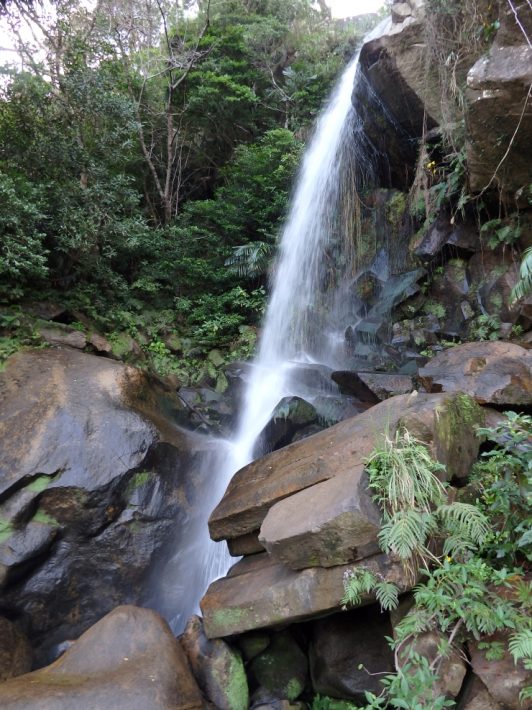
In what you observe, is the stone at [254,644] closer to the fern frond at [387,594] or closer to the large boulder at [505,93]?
the fern frond at [387,594]

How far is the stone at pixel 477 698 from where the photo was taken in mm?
3053

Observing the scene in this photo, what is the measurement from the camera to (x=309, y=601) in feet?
12.3

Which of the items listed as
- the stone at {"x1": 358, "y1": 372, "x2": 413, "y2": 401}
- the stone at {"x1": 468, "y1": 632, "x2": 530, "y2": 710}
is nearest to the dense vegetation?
the stone at {"x1": 358, "y1": 372, "x2": 413, "y2": 401}

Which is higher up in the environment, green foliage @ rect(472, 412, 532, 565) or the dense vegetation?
the dense vegetation

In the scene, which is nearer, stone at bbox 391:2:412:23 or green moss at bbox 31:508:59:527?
green moss at bbox 31:508:59:527

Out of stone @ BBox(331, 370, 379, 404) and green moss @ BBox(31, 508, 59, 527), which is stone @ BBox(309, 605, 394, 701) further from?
stone @ BBox(331, 370, 379, 404)

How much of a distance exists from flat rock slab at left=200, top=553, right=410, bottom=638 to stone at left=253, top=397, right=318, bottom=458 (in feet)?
7.70

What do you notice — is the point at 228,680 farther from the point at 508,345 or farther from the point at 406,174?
the point at 406,174

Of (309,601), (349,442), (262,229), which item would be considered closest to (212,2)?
(262,229)

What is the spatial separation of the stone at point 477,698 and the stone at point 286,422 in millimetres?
4091

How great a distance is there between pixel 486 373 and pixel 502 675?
3.44 m

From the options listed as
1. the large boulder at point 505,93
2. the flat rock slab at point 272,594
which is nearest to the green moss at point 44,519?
the flat rock slab at point 272,594

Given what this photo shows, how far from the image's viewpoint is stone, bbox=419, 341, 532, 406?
545cm

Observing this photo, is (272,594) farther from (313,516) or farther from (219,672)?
(219,672)
